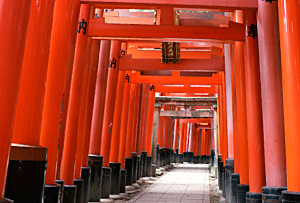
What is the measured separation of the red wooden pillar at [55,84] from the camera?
467 centimetres

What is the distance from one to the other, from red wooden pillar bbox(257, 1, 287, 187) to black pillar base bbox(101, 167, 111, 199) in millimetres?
5119

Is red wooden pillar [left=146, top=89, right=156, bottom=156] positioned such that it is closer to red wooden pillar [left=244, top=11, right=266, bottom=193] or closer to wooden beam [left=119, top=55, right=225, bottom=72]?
→ wooden beam [left=119, top=55, right=225, bottom=72]

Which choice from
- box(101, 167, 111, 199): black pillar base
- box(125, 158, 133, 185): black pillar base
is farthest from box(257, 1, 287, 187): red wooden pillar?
box(125, 158, 133, 185): black pillar base

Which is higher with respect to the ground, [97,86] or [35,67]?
[97,86]

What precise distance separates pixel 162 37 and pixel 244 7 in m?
1.72

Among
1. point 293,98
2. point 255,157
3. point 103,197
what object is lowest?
point 103,197

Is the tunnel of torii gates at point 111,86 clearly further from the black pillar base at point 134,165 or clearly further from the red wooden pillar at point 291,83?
the black pillar base at point 134,165

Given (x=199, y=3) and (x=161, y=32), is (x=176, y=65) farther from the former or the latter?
(x=199, y=3)

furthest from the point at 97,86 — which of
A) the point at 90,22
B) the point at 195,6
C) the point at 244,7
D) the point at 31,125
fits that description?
the point at 31,125

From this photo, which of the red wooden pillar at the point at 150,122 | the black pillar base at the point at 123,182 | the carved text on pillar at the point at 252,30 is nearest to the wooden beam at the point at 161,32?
the carved text on pillar at the point at 252,30

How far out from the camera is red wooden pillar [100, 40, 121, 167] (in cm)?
902

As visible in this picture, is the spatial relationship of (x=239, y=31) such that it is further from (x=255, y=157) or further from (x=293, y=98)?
(x=293, y=98)

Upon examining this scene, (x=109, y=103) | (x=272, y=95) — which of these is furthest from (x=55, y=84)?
(x=109, y=103)

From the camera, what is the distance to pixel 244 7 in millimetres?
5223
